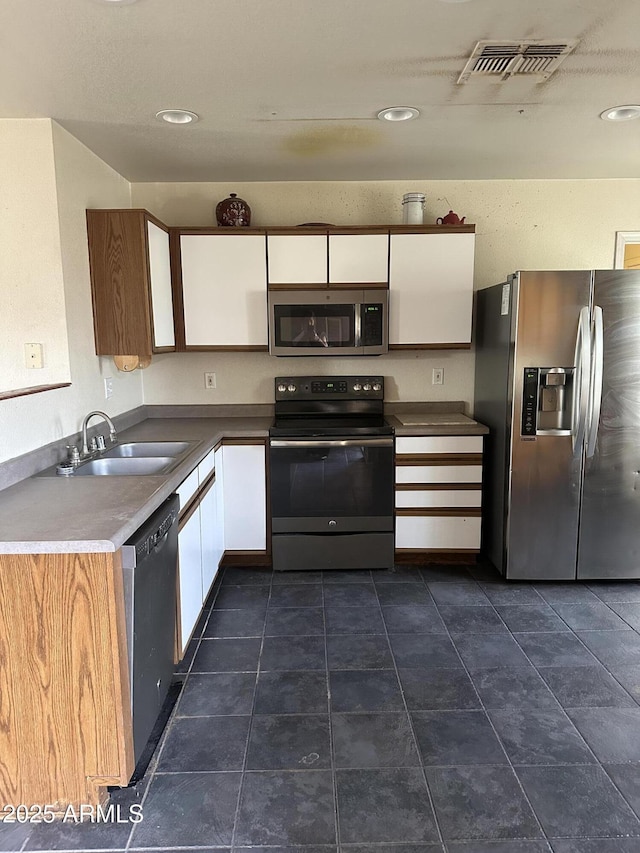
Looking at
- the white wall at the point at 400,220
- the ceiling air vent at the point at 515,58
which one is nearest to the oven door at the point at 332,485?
the white wall at the point at 400,220

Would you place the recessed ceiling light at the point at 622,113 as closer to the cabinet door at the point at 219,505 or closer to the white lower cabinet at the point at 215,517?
the white lower cabinet at the point at 215,517

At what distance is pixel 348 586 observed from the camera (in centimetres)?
308

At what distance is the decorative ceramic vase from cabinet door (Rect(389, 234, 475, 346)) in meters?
0.90

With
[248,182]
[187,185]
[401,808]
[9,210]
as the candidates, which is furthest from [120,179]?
[401,808]

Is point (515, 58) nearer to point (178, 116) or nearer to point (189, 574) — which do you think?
point (178, 116)

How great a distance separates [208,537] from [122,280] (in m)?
1.34

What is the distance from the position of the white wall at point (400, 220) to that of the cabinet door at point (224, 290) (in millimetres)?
305

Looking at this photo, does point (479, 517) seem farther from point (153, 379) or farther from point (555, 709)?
point (153, 379)

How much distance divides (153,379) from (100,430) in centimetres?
93

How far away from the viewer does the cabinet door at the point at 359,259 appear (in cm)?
326

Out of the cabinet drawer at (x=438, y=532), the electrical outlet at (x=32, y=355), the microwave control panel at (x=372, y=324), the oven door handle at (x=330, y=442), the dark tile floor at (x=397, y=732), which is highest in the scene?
the microwave control panel at (x=372, y=324)

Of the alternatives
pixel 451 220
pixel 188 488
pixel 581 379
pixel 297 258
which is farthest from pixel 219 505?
pixel 451 220

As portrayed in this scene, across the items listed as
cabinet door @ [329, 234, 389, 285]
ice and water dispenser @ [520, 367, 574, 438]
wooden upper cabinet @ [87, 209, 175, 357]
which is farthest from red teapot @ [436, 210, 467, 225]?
wooden upper cabinet @ [87, 209, 175, 357]

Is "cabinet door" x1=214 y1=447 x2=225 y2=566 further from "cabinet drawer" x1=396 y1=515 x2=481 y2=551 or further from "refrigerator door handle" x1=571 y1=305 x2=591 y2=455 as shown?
"refrigerator door handle" x1=571 y1=305 x2=591 y2=455
